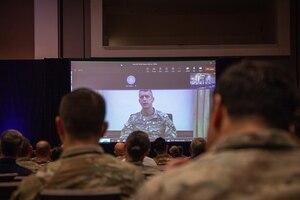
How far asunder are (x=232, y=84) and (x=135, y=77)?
752cm

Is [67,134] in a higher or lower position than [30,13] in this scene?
lower

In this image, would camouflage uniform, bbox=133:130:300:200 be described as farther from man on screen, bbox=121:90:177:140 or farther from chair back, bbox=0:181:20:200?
man on screen, bbox=121:90:177:140

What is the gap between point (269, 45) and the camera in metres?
9.14

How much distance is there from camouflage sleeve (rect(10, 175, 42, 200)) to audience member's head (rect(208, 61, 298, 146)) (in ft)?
3.23

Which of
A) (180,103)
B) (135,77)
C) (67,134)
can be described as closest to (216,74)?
(180,103)

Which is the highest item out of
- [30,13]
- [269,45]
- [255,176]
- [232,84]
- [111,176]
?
[30,13]

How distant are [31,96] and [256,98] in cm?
819

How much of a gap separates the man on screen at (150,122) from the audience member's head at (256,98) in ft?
23.9

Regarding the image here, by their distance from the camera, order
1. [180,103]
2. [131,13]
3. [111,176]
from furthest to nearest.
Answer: [131,13], [180,103], [111,176]

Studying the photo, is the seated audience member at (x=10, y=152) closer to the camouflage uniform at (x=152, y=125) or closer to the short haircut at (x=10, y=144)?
the short haircut at (x=10, y=144)

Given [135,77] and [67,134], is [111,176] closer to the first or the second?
[67,134]

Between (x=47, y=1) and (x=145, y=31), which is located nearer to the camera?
(x=47, y=1)

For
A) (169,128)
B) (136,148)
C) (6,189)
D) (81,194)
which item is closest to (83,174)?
(81,194)

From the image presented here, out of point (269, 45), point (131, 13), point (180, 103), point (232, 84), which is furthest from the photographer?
point (131, 13)
